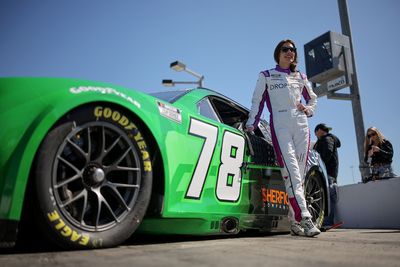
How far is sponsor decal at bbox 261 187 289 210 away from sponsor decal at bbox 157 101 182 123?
4.35 feet

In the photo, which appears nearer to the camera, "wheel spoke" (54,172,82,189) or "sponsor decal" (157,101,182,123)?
"wheel spoke" (54,172,82,189)

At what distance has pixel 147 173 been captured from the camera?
2205 millimetres

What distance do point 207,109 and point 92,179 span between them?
1.46m

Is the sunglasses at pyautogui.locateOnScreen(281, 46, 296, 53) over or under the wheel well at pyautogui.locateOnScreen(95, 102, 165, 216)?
over

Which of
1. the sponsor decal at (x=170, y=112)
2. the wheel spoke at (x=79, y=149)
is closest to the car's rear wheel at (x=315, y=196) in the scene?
the sponsor decal at (x=170, y=112)

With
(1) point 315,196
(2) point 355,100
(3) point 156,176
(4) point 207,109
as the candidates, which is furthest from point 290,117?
(2) point 355,100

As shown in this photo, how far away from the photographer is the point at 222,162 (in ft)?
9.73

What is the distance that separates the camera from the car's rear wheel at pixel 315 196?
4.23 meters

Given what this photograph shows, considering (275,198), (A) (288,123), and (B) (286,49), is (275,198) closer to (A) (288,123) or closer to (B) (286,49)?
(A) (288,123)

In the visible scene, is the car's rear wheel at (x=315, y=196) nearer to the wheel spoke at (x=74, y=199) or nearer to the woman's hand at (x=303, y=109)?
→ the woman's hand at (x=303, y=109)

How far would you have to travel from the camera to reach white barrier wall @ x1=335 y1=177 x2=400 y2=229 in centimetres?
662

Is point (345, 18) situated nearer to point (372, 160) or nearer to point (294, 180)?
point (372, 160)

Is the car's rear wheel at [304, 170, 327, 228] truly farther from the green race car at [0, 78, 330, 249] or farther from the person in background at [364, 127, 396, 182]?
the person in background at [364, 127, 396, 182]

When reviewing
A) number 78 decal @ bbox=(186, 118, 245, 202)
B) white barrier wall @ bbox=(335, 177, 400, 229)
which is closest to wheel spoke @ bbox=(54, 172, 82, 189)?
number 78 decal @ bbox=(186, 118, 245, 202)
